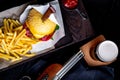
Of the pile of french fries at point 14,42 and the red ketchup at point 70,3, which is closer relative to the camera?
the pile of french fries at point 14,42

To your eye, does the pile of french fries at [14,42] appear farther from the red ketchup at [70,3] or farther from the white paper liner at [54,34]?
the red ketchup at [70,3]

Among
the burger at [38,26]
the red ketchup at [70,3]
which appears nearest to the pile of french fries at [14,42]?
the burger at [38,26]

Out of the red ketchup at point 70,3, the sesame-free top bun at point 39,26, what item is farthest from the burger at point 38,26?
the red ketchup at point 70,3

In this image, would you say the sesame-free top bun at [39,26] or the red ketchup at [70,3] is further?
the red ketchup at [70,3]

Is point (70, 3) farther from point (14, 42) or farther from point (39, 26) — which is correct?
point (14, 42)

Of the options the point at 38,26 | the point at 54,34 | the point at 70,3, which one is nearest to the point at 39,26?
the point at 38,26

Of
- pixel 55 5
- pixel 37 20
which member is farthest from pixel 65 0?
pixel 37 20
